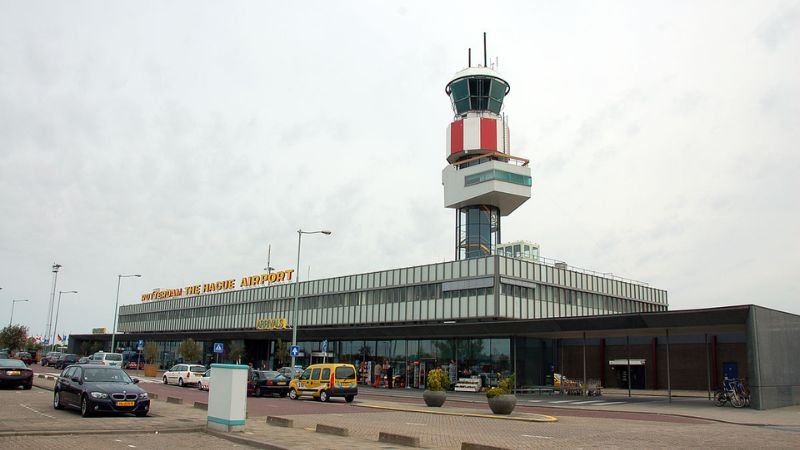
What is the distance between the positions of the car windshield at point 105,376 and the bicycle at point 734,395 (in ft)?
89.7

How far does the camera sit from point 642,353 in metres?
50.7

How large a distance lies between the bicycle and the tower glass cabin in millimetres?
36038

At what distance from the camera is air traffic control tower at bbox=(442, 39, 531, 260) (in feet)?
222

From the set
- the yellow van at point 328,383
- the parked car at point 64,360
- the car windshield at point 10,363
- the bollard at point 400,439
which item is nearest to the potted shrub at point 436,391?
the yellow van at point 328,383

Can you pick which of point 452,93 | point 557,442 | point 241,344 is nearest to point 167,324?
point 241,344

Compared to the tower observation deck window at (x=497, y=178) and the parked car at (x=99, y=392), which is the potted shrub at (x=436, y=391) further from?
the tower observation deck window at (x=497, y=178)

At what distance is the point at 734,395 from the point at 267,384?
24400mm

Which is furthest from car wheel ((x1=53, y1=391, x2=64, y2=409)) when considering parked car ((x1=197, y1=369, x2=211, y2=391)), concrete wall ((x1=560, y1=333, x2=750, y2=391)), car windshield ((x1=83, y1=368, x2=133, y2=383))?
concrete wall ((x1=560, y1=333, x2=750, y2=391))

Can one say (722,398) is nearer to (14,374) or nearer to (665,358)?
(665,358)

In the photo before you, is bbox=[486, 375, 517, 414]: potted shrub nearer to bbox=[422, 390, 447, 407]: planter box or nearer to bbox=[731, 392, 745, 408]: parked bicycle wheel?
bbox=[422, 390, 447, 407]: planter box

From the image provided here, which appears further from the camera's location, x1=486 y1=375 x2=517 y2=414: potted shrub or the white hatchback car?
the white hatchback car

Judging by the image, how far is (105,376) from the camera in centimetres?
2098

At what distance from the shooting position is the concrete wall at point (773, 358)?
1159 inches

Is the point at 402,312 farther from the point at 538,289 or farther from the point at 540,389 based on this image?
the point at 540,389
